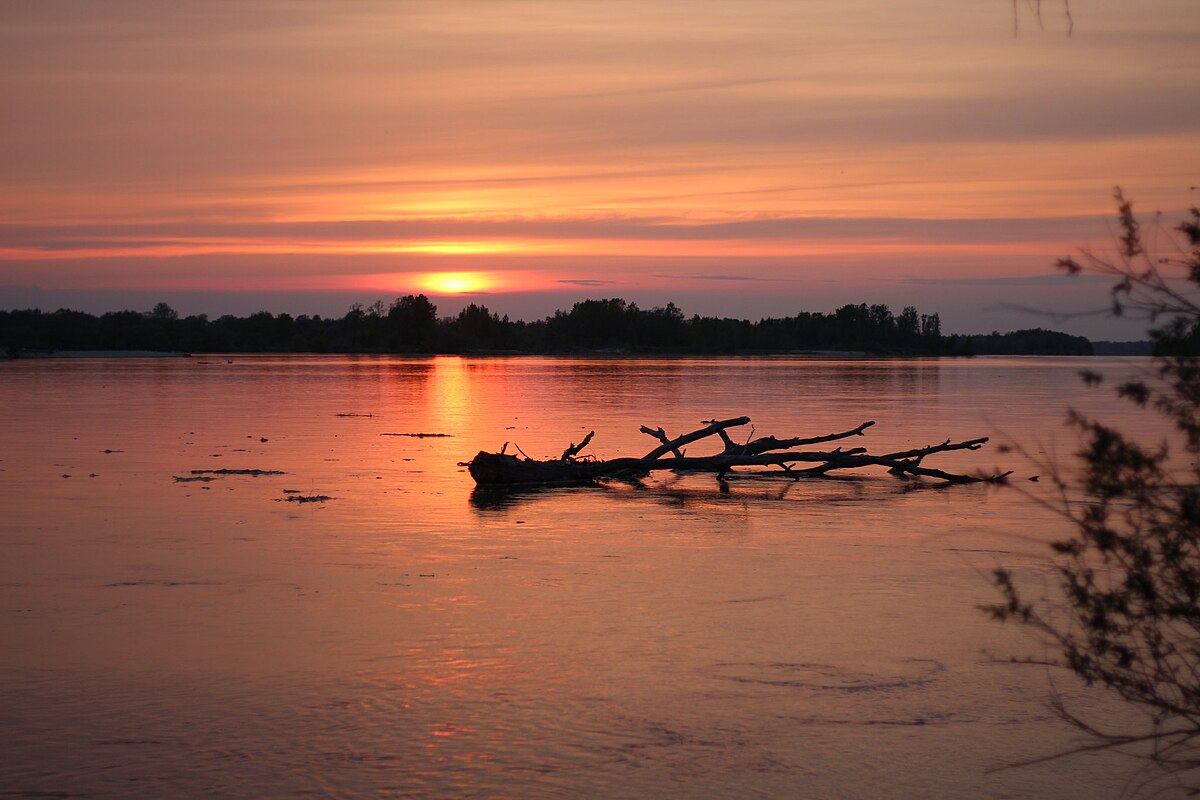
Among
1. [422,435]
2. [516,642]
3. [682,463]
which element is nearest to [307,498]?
[682,463]

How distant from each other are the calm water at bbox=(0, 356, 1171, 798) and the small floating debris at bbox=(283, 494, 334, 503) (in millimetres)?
291

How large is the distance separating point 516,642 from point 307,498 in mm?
10524

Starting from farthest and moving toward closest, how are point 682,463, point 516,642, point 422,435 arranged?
point 422,435
point 682,463
point 516,642

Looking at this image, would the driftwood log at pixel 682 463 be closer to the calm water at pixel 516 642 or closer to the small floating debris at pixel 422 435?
the calm water at pixel 516 642

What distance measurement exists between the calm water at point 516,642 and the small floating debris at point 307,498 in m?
0.29

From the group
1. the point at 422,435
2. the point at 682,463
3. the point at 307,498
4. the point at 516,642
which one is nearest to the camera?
the point at 516,642

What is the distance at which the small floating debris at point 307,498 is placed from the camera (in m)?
21.3

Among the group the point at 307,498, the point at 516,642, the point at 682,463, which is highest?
the point at 682,463

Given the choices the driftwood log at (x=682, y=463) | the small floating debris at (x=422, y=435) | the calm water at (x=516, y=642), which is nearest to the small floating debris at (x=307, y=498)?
the calm water at (x=516, y=642)

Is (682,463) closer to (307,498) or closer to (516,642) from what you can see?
(307,498)

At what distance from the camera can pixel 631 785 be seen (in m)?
8.51

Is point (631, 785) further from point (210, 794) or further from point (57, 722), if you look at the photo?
point (57, 722)

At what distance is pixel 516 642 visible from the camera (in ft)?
39.2

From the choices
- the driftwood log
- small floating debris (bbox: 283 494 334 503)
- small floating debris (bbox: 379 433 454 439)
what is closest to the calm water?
small floating debris (bbox: 283 494 334 503)
